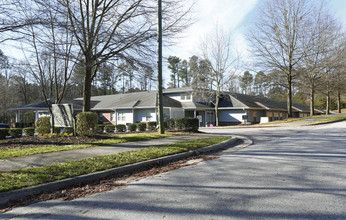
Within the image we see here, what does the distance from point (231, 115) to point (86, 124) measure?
25676 millimetres

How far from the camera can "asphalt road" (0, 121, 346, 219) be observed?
3.28m

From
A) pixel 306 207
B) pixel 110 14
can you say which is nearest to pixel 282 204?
pixel 306 207

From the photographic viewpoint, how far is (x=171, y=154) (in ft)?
25.2

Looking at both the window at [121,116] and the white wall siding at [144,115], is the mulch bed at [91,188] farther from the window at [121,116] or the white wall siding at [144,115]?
the window at [121,116]

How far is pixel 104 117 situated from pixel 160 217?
34.0 meters

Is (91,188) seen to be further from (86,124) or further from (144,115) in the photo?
(144,115)

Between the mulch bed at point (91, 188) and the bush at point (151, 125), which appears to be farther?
the bush at point (151, 125)

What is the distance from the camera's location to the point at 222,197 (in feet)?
12.7

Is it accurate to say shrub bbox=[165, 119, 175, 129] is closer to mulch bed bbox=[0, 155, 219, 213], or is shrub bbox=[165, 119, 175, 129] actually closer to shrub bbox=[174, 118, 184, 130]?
shrub bbox=[174, 118, 184, 130]

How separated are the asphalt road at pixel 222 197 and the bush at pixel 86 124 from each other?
767 centimetres

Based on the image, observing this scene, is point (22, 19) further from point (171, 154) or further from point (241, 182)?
point (241, 182)

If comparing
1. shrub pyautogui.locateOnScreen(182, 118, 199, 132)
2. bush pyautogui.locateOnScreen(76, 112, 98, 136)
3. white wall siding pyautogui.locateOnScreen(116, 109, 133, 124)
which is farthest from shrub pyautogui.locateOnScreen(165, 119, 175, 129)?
white wall siding pyautogui.locateOnScreen(116, 109, 133, 124)

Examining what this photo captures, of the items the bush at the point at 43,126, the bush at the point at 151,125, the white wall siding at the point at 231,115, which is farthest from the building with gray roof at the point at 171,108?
the bush at the point at 43,126

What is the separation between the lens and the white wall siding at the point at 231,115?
3344 centimetres
